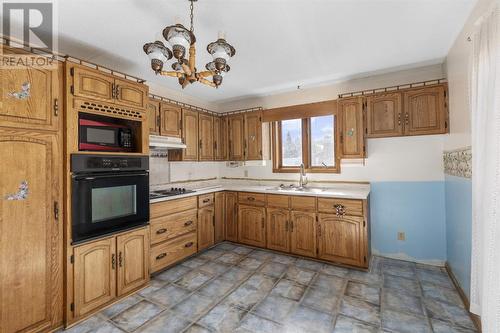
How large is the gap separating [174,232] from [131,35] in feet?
7.14

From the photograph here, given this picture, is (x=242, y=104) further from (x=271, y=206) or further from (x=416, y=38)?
(x=416, y=38)

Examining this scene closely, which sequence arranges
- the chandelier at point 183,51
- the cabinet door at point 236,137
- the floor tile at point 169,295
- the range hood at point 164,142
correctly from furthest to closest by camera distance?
1. the cabinet door at point 236,137
2. the range hood at point 164,142
3. the floor tile at point 169,295
4. the chandelier at point 183,51

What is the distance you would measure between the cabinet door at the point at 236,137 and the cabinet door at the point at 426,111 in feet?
7.73

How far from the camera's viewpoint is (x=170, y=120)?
321cm

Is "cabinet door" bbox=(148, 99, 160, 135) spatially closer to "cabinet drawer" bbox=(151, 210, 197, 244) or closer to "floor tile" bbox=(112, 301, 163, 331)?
"cabinet drawer" bbox=(151, 210, 197, 244)

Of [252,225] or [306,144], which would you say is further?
[306,144]

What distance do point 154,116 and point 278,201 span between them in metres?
2.04

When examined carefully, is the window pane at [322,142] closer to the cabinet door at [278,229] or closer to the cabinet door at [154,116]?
the cabinet door at [278,229]

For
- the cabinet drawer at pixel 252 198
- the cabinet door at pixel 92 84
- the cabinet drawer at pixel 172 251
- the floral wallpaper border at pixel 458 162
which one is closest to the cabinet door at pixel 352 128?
the floral wallpaper border at pixel 458 162

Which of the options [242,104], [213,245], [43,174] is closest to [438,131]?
[242,104]

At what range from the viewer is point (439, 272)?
8.71ft

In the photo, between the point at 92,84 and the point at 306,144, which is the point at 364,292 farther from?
the point at 92,84

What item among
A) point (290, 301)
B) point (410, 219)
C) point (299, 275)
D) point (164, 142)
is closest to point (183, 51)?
point (164, 142)

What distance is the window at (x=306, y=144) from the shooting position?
11.6 ft
